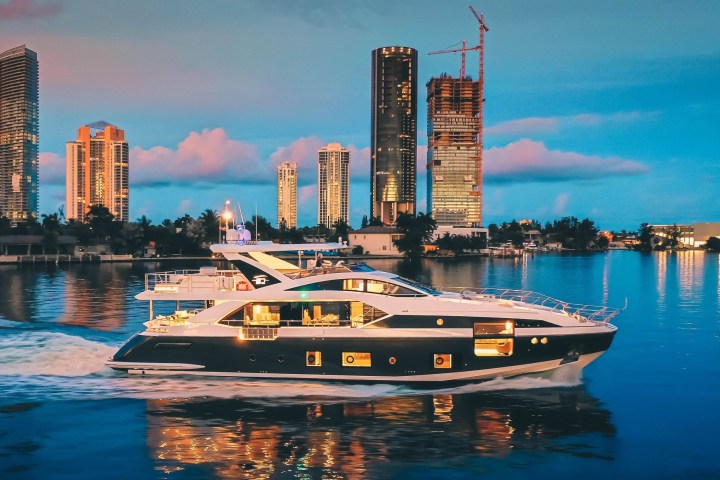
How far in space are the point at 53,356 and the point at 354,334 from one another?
41.6 ft

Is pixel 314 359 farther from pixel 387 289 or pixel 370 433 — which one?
pixel 370 433

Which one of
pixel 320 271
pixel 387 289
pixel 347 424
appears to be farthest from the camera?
pixel 320 271

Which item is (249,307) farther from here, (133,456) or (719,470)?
(719,470)

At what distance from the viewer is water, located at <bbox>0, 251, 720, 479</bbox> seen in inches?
618

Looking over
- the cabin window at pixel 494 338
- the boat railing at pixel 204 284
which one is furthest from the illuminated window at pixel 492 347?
the boat railing at pixel 204 284

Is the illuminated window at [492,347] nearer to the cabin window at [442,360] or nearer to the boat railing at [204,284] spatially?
the cabin window at [442,360]

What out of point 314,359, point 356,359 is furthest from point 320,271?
point 356,359

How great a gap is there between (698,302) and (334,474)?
1809 inches

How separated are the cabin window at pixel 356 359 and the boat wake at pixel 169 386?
75 centimetres

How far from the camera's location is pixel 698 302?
51.9 m

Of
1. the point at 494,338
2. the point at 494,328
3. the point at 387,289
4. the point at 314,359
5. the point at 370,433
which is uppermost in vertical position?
the point at 387,289

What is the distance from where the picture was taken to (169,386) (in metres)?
21.8

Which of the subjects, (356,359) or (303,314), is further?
(303,314)

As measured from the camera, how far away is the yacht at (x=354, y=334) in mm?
20812
